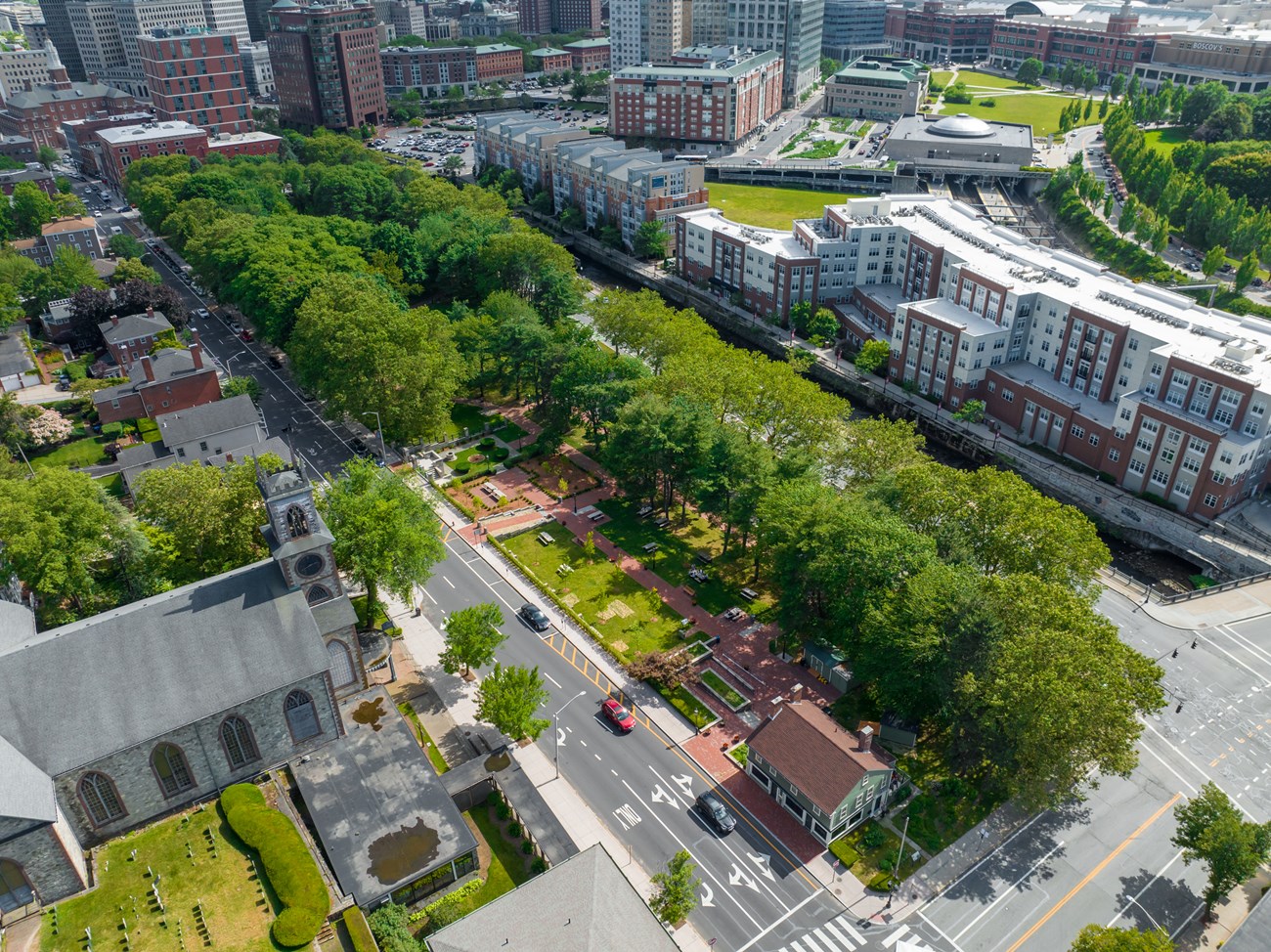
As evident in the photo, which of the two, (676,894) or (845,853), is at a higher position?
(676,894)

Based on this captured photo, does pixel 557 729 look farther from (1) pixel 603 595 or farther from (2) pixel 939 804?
(2) pixel 939 804

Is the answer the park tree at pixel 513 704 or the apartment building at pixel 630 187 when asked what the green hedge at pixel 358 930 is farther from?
the apartment building at pixel 630 187

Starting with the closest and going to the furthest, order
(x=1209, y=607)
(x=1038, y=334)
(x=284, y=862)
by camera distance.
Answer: (x=284, y=862), (x=1209, y=607), (x=1038, y=334)

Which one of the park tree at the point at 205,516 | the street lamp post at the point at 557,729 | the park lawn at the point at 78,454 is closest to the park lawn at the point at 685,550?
the street lamp post at the point at 557,729

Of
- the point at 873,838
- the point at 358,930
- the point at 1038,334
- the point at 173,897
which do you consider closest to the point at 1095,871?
the point at 873,838

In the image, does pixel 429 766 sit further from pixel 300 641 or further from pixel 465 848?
pixel 300 641

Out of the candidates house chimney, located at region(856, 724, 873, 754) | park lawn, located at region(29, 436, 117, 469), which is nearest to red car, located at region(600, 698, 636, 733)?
house chimney, located at region(856, 724, 873, 754)
